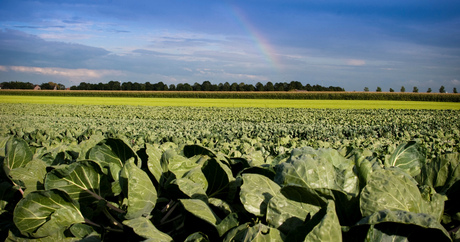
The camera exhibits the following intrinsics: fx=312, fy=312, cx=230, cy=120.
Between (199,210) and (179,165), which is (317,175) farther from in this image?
(179,165)

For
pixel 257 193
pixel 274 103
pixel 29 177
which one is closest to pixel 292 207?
pixel 257 193

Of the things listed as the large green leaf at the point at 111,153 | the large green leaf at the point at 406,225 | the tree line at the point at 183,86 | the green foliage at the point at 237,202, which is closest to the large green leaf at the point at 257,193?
the green foliage at the point at 237,202

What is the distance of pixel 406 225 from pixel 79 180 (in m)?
1.39

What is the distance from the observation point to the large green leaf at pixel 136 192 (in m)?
1.26

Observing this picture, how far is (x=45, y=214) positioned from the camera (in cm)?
138

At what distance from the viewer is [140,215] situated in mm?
1291

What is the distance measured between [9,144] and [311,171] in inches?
69.7

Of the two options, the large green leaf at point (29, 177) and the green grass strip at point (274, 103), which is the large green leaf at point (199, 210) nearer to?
the large green leaf at point (29, 177)

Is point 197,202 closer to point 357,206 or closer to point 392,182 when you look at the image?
point 357,206

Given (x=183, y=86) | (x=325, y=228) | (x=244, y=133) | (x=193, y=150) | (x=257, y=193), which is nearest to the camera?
(x=325, y=228)

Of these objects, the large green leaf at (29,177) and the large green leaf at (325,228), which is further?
the large green leaf at (29,177)

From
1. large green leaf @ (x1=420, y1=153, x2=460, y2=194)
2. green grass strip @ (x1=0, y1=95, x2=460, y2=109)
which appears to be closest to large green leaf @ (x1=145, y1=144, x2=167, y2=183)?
large green leaf @ (x1=420, y1=153, x2=460, y2=194)

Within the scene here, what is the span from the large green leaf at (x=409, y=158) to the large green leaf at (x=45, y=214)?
1766 mm

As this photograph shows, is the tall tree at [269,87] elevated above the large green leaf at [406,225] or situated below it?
above
